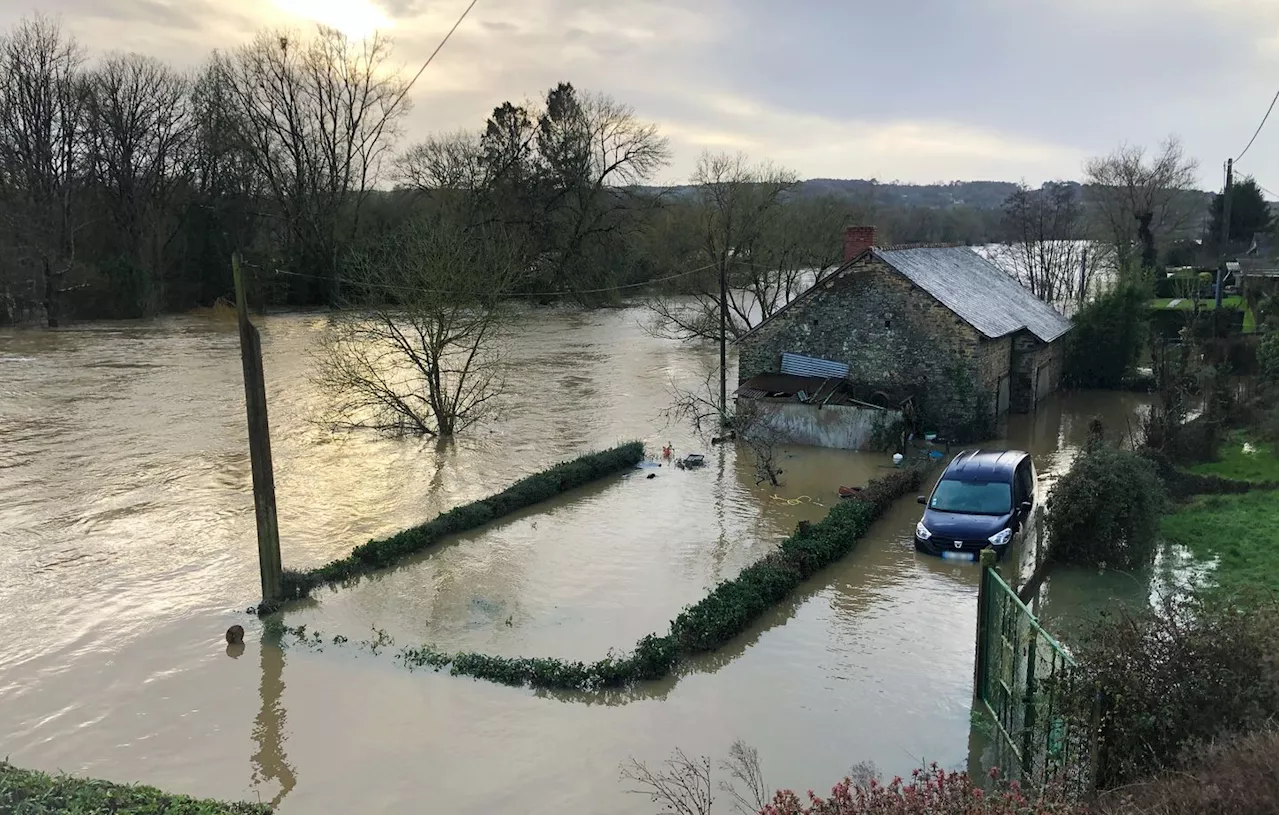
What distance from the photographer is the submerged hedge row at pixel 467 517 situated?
13.9 meters

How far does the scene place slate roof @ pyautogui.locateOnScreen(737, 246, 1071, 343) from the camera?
22625 millimetres

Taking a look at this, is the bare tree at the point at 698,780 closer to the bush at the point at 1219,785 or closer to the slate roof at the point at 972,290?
the bush at the point at 1219,785

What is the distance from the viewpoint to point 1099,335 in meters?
30.4

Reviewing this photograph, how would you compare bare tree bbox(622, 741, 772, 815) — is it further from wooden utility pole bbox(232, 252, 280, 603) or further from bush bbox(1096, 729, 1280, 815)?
wooden utility pole bbox(232, 252, 280, 603)

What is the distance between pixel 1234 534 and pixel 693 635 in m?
9.24

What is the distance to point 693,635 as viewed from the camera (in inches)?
441

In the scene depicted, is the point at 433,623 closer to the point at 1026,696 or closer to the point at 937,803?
the point at 1026,696

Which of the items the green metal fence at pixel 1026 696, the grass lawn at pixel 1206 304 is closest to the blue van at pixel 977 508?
the green metal fence at pixel 1026 696

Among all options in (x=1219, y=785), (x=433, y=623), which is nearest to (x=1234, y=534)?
(x=1219, y=785)

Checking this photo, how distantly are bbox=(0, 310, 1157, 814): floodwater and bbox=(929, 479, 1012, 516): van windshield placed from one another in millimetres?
1032

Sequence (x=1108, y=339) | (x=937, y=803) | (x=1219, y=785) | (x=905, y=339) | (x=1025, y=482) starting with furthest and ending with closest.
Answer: (x=1108, y=339)
(x=905, y=339)
(x=1025, y=482)
(x=937, y=803)
(x=1219, y=785)

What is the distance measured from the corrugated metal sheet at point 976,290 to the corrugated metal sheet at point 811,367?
3095 mm

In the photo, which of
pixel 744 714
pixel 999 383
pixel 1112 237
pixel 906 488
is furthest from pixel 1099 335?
pixel 744 714

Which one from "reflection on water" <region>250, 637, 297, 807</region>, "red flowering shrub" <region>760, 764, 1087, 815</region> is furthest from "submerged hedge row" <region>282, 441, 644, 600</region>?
"red flowering shrub" <region>760, 764, 1087, 815</region>
